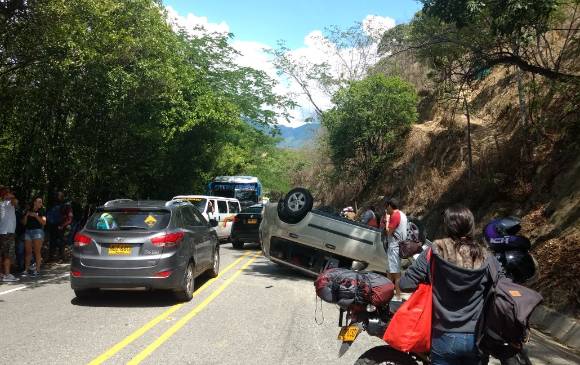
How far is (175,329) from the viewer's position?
691 centimetres

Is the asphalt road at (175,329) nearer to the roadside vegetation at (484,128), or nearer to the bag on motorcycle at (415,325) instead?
the bag on motorcycle at (415,325)

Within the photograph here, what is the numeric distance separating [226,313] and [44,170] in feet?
40.0

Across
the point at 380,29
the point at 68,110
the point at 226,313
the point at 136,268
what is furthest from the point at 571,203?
the point at 380,29

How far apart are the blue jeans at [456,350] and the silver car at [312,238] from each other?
707 cm

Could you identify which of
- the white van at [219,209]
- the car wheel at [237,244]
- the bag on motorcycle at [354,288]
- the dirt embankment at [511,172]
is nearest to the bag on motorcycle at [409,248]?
the bag on motorcycle at [354,288]

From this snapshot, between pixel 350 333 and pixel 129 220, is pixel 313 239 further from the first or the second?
pixel 350 333

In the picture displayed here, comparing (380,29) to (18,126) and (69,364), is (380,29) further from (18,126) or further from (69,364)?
(69,364)

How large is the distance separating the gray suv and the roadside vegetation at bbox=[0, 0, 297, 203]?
17.5ft

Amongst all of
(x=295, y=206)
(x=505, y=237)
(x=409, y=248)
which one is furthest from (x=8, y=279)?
(x=505, y=237)

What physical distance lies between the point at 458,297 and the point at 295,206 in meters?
8.01

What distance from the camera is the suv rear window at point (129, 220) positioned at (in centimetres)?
844

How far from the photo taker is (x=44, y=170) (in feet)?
57.9

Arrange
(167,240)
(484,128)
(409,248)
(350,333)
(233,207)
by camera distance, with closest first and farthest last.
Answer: (350,333)
(409,248)
(167,240)
(233,207)
(484,128)

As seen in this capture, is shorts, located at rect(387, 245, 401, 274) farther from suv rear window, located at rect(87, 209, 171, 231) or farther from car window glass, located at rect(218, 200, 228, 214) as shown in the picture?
car window glass, located at rect(218, 200, 228, 214)
